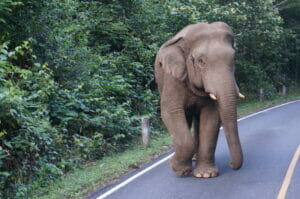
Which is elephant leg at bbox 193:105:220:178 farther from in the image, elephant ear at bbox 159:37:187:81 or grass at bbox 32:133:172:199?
grass at bbox 32:133:172:199

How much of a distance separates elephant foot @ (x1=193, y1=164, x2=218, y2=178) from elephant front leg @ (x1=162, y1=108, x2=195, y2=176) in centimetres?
17

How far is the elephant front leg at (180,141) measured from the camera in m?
8.96

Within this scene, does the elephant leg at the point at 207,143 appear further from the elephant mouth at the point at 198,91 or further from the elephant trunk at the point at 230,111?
the elephant trunk at the point at 230,111

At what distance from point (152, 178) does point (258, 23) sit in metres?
18.0

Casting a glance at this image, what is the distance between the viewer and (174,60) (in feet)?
30.7

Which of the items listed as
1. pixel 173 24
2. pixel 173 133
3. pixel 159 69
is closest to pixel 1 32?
pixel 159 69

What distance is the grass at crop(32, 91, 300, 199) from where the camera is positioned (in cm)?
864

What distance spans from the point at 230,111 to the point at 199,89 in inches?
39.1

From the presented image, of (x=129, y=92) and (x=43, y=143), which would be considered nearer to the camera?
(x=43, y=143)

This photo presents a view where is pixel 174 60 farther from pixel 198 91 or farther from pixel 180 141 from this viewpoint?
pixel 180 141

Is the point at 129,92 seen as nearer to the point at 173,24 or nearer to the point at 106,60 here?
the point at 106,60

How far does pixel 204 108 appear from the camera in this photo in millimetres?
9422

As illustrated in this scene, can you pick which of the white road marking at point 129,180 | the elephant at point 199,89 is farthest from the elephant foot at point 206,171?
the white road marking at point 129,180

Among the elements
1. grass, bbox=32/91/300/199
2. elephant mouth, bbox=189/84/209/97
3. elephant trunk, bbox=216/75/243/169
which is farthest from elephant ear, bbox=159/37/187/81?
grass, bbox=32/91/300/199
